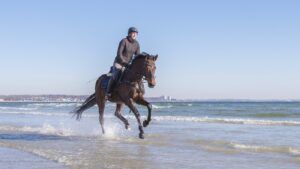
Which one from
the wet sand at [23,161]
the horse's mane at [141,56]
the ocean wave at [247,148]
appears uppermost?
the horse's mane at [141,56]

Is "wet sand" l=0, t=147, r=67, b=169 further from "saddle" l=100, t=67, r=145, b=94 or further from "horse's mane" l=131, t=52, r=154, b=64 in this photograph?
"horse's mane" l=131, t=52, r=154, b=64

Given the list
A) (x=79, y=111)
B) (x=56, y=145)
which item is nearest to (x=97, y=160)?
(x=56, y=145)

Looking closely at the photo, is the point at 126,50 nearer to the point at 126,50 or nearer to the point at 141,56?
the point at 126,50

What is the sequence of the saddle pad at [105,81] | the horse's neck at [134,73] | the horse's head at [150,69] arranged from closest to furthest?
the horse's head at [150,69]
the horse's neck at [134,73]
the saddle pad at [105,81]

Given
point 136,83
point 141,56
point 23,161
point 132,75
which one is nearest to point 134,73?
point 132,75

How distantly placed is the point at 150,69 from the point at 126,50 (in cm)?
139

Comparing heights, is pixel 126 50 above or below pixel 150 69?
above

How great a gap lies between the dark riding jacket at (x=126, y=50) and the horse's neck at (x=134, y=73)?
0.35 metres

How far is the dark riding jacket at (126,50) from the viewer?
12.9 meters

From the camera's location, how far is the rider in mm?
12922

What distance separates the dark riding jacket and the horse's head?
0.96m

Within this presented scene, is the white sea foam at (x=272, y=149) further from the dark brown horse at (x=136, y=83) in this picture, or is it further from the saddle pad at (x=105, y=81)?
the saddle pad at (x=105, y=81)

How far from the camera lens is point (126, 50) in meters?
13.0

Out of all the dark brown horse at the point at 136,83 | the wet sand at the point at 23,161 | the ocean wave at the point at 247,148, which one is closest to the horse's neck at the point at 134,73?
the dark brown horse at the point at 136,83
